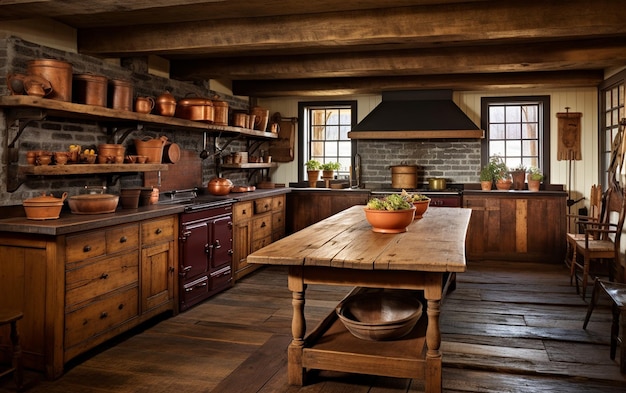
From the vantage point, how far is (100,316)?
3877 mm

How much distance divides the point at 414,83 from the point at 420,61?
1.41m

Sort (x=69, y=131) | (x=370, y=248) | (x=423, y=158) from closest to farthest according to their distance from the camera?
(x=370, y=248)
(x=69, y=131)
(x=423, y=158)

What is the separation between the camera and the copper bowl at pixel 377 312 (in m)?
3.29

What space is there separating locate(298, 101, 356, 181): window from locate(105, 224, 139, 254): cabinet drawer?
15.8 feet

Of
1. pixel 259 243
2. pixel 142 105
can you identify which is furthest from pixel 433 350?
pixel 259 243

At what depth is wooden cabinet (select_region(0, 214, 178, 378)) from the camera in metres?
3.47

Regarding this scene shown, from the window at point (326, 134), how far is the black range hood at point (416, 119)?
26.5 inches

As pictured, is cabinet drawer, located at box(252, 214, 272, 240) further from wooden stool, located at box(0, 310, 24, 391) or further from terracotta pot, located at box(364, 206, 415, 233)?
wooden stool, located at box(0, 310, 24, 391)

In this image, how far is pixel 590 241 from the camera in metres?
5.84

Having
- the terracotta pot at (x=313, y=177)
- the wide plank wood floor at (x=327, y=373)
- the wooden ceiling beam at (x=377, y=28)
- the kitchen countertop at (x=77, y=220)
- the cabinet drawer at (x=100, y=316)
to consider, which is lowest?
the wide plank wood floor at (x=327, y=373)

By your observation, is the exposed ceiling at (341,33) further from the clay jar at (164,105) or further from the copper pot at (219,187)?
the copper pot at (219,187)

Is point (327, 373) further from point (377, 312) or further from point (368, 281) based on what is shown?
point (368, 281)

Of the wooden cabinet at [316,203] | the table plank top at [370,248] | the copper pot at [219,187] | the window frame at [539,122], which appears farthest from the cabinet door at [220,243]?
the window frame at [539,122]

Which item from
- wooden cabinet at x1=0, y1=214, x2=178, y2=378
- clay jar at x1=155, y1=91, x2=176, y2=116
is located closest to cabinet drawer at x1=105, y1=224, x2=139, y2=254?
wooden cabinet at x1=0, y1=214, x2=178, y2=378
